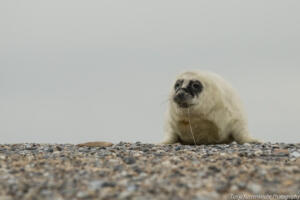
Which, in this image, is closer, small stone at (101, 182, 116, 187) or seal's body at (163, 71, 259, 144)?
small stone at (101, 182, 116, 187)

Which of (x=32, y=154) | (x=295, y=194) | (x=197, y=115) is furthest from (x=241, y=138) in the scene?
(x=295, y=194)

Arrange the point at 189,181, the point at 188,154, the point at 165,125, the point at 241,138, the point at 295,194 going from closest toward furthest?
1. the point at 295,194
2. the point at 189,181
3. the point at 188,154
4. the point at 241,138
5. the point at 165,125

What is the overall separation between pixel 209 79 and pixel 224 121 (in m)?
1.04

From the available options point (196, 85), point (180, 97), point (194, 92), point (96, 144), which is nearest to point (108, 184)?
point (180, 97)

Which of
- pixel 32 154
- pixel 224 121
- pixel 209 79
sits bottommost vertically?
pixel 32 154

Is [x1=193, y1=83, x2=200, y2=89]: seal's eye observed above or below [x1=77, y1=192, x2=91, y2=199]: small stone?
above

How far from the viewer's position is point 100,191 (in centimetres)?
552

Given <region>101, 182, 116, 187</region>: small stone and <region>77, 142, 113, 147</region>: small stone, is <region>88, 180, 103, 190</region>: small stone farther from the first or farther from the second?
<region>77, 142, 113, 147</region>: small stone

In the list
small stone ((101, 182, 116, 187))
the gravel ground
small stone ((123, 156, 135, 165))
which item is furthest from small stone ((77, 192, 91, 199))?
small stone ((123, 156, 135, 165))

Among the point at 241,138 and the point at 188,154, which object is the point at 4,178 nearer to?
the point at 188,154

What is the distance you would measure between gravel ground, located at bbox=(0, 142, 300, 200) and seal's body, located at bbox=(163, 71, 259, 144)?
1612 mm

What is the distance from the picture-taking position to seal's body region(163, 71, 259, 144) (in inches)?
414

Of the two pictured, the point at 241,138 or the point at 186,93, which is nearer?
the point at 186,93

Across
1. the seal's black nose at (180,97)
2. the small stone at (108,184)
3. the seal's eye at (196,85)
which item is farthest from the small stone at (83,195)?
the seal's eye at (196,85)
